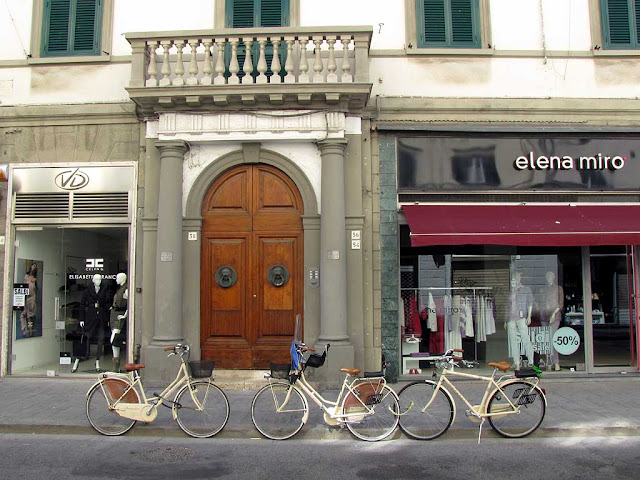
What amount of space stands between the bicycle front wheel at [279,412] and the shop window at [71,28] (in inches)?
289

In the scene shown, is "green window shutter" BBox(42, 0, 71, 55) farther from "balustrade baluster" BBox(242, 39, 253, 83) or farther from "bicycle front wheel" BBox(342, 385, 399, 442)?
"bicycle front wheel" BBox(342, 385, 399, 442)

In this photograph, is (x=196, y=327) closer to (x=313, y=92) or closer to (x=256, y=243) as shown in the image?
(x=256, y=243)

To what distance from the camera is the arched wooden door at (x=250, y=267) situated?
10.0 meters

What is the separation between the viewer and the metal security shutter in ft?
34.5

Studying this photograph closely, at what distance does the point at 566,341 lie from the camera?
10609mm

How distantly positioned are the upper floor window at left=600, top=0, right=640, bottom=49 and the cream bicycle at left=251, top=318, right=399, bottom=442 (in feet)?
26.3

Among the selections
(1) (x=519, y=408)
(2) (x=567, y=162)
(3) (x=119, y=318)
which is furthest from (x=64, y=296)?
(2) (x=567, y=162)

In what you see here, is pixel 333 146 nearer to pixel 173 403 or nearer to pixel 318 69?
pixel 318 69

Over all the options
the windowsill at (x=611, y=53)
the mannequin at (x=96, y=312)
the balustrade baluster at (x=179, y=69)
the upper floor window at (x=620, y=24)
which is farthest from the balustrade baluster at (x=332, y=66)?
the mannequin at (x=96, y=312)

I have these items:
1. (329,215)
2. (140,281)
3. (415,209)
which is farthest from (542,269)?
(140,281)

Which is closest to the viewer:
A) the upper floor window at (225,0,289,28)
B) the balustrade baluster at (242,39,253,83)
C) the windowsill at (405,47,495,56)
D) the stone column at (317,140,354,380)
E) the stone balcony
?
the stone column at (317,140,354,380)

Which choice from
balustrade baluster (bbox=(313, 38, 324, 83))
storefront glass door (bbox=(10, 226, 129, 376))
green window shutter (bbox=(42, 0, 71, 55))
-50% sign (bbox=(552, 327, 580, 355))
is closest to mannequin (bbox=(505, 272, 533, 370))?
-50% sign (bbox=(552, 327, 580, 355))

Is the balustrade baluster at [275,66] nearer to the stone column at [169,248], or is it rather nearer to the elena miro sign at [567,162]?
the stone column at [169,248]

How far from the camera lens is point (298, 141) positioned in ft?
33.0
